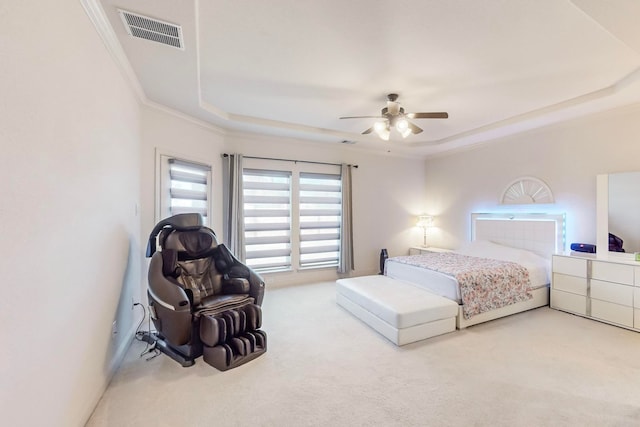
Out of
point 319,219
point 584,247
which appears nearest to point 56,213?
point 319,219

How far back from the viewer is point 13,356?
1.08 m

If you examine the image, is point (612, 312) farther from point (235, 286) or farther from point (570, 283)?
point (235, 286)

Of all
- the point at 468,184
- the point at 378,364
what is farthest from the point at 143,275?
the point at 468,184

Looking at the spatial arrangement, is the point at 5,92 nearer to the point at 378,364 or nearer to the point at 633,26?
the point at 378,364

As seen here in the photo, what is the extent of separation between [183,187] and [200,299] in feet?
5.54

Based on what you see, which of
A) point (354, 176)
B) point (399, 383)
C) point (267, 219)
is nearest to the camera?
point (399, 383)

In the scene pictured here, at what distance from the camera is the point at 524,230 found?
4.37m

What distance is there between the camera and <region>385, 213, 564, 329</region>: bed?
3.24 metres

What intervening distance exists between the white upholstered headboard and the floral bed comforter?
29.2 inches

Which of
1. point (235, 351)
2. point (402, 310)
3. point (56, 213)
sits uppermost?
point (56, 213)

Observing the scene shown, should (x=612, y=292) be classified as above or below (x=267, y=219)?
below

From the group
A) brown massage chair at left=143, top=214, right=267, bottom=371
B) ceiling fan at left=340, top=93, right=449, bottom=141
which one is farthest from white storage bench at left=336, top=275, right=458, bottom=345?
ceiling fan at left=340, top=93, right=449, bottom=141

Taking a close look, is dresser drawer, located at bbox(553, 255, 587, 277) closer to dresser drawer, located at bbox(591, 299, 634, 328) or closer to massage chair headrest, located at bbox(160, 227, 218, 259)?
dresser drawer, located at bbox(591, 299, 634, 328)

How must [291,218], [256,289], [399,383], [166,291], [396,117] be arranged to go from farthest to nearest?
1. [291,218]
2. [396,117]
3. [256,289]
4. [166,291]
5. [399,383]
